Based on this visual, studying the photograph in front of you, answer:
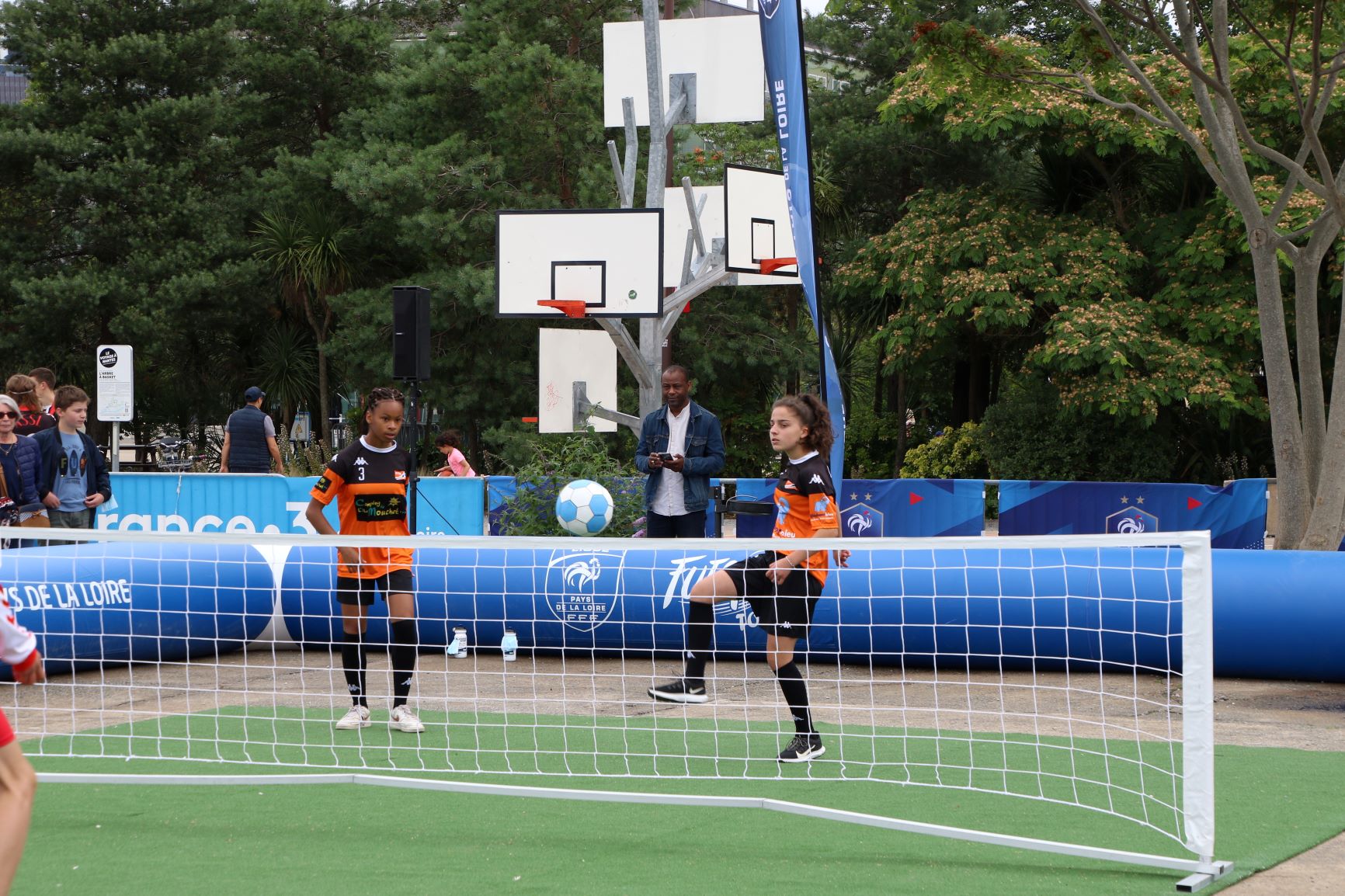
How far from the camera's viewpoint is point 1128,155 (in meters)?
22.0

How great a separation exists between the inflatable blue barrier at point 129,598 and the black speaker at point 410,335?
224 centimetres

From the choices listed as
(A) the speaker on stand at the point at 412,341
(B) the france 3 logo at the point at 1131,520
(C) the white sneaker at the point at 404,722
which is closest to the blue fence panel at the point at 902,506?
(B) the france 3 logo at the point at 1131,520

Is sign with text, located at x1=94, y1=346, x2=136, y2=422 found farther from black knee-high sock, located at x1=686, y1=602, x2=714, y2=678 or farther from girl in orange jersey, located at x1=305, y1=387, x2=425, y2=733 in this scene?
black knee-high sock, located at x1=686, y1=602, x2=714, y2=678

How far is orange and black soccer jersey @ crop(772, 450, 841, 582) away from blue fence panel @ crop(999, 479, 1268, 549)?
9405 millimetres

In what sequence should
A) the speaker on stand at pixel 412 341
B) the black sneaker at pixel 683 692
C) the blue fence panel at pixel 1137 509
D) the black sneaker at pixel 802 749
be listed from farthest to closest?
the blue fence panel at pixel 1137 509 < the speaker on stand at pixel 412 341 < the black sneaker at pixel 683 692 < the black sneaker at pixel 802 749

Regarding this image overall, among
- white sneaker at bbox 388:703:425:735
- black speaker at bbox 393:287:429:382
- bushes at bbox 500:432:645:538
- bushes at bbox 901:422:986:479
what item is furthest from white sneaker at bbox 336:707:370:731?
bushes at bbox 901:422:986:479

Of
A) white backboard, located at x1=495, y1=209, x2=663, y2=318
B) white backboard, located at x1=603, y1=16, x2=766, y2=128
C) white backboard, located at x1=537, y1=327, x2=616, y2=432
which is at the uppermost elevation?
white backboard, located at x1=603, y1=16, x2=766, y2=128

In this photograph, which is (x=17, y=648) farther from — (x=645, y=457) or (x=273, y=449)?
(x=273, y=449)

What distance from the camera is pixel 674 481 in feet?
28.7

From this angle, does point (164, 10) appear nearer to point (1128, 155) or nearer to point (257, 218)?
point (257, 218)

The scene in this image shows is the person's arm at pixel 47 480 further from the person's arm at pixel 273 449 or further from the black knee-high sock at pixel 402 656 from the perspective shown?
the person's arm at pixel 273 449

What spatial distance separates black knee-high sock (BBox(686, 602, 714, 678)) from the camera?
22.2 feet

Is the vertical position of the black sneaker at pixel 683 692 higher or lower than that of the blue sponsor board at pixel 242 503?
lower

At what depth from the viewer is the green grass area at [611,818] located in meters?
4.37
